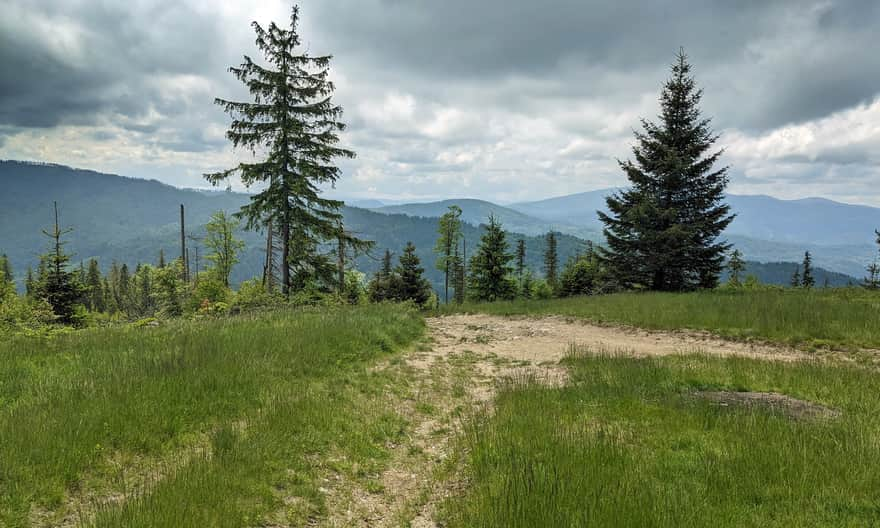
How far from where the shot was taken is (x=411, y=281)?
40.7m

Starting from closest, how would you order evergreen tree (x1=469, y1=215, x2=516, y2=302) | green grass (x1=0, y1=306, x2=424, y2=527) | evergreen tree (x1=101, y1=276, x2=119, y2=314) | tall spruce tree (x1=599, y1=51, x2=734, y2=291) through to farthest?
green grass (x1=0, y1=306, x2=424, y2=527), tall spruce tree (x1=599, y1=51, x2=734, y2=291), evergreen tree (x1=469, y1=215, x2=516, y2=302), evergreen tree (x1=101, y1=276, x2=119, y2=314)

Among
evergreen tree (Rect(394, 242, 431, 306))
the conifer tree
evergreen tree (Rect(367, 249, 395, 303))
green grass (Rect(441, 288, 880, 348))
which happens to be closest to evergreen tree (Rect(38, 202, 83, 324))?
evergreen tree (Rect(367, 249, 395, 303))

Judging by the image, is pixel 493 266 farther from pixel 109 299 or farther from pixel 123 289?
pixel 123 289

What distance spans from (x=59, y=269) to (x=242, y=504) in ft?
103

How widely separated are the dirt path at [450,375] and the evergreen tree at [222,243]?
36.7 m

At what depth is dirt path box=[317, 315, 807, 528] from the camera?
4.88m

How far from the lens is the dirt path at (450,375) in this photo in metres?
4.88

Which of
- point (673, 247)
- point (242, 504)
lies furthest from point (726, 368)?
point (673, 247)

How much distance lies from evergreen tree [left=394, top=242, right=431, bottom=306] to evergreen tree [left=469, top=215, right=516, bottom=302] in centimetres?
521

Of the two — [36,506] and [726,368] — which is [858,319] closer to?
[726,368]

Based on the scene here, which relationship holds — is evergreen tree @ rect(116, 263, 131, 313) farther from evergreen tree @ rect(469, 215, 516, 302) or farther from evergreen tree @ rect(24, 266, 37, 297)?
evergreen tree @ rect(469, 215, 516, 302)

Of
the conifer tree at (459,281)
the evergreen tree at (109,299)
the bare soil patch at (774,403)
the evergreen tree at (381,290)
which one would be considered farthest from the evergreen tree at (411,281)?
the evergreen tree at (109,299)

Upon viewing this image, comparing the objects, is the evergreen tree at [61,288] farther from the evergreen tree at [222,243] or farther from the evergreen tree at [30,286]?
the evergreen tree at [222,243]

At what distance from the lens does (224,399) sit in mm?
7000
